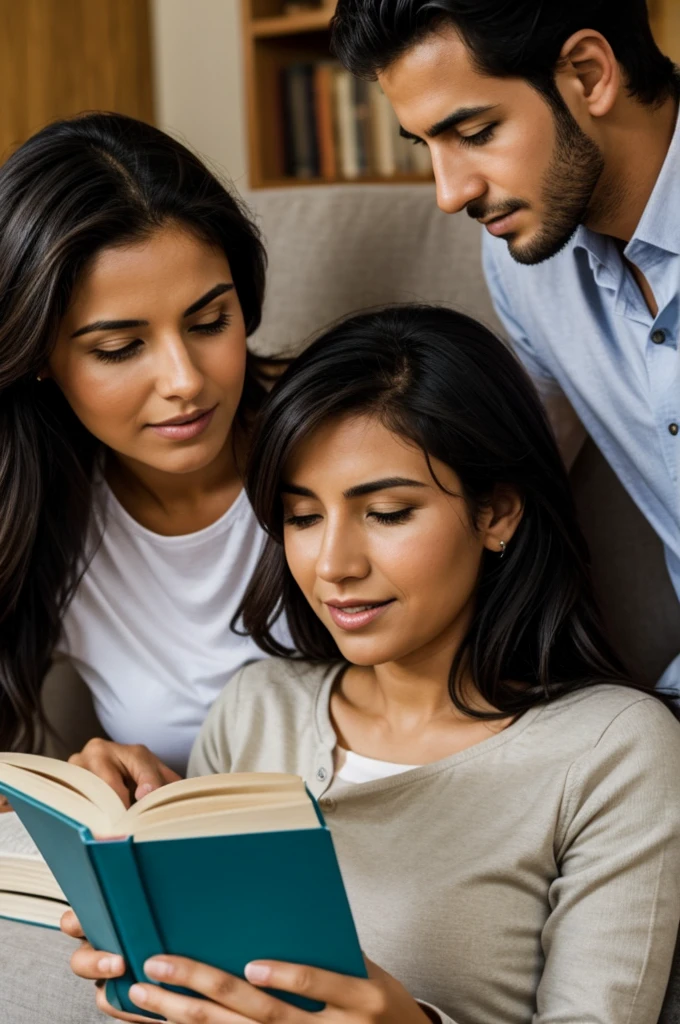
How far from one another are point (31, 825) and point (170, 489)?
2.49ft

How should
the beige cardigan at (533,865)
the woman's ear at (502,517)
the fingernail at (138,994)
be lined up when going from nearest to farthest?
1. the fingernail at (138,994)
2. the beige cardigan at (533,865)
3. the woman's ear at (502,517)

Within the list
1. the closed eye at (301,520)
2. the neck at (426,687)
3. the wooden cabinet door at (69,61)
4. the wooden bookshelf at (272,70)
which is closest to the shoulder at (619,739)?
the neck at (426,687)

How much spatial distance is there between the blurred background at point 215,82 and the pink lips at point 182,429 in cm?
168

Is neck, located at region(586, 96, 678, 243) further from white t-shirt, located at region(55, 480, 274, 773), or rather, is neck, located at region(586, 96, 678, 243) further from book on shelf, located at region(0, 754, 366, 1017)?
book on shelf, located at region(0, 754, 366, 1017)

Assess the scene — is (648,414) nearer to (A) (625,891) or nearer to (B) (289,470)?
(B) (289,470)

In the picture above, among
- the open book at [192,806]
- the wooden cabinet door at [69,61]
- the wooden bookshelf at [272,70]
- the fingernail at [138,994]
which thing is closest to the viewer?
the open book at [192,806]

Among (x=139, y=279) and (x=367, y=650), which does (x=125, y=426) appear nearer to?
(x=139, y=279)

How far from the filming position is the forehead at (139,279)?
1418mm

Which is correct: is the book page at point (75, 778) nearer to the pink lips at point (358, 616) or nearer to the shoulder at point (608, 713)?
the pink lips at point (358, 616)

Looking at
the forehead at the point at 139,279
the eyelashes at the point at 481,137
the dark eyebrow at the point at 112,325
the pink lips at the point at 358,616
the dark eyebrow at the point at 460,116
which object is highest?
the dark eyebrow at the point at 460,116

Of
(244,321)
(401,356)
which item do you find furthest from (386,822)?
(244,321)

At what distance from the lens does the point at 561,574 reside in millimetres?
1374

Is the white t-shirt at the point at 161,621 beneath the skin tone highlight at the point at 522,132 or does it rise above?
beneath

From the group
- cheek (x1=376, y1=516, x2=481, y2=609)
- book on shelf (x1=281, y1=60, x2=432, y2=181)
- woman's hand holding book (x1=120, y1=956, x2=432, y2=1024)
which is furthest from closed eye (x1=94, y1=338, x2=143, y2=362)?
book on shelf (x1=281, y1=60, x2=432, y2=181)
